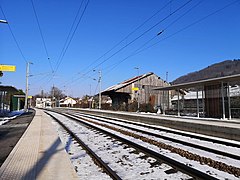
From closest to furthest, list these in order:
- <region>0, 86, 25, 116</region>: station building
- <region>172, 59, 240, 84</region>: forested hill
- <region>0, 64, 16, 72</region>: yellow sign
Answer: <region>0, 64, 16, 72</region>: yellow sign → <region>0, 86, 25, 116</region>: station building → <region>172, 59, 240, 84</region>: forested hill

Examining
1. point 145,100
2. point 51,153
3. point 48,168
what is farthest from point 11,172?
point 145,100

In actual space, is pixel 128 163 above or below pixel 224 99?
below

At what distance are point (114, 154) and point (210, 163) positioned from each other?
301cm

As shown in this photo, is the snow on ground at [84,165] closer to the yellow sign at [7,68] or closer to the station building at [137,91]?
the yellow sign at [7,68]

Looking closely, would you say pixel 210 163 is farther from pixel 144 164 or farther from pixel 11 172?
pixel 11 172

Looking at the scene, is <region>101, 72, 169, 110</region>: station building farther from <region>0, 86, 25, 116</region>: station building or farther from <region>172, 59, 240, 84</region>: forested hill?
<region>0, 86, 25, 116</region>: station building

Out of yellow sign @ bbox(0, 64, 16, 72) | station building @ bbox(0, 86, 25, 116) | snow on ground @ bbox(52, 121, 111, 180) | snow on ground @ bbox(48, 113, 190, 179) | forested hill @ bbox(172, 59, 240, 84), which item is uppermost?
forested hill @ bbox(172, 59, 240, 84)

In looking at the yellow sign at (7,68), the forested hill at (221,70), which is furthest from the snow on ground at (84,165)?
the forested hill at (221,70)

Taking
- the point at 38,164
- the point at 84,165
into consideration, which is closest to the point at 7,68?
the point at 38,164

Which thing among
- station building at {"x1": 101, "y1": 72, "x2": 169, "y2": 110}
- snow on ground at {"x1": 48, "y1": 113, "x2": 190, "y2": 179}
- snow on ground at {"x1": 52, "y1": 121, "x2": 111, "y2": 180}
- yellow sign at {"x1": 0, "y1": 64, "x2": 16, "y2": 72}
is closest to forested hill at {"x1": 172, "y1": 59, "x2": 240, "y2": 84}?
station building at {"x1": 101, "y1": 72, "x2": 169, "y2": 110}

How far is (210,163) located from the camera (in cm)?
644

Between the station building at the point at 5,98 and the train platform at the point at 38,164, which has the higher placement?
the station building at the point at 5,98

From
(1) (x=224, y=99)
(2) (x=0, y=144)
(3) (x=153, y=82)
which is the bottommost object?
(2) (x=0, y=144)

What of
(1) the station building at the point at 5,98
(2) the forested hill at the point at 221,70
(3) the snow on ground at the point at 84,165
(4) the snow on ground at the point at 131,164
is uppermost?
(2) the forested hill at the point at 221,70
